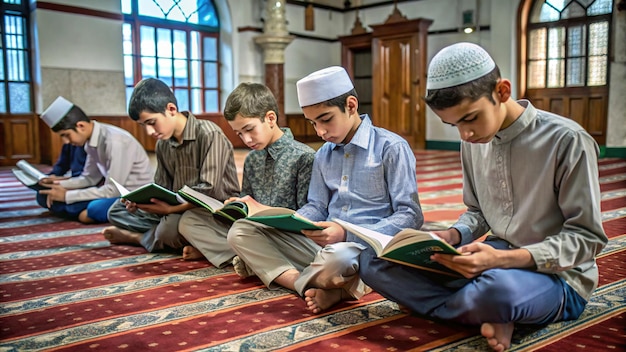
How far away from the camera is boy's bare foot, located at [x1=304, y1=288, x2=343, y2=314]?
1.88m

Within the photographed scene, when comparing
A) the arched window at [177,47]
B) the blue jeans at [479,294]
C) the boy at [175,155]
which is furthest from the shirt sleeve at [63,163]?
the arched window at [177,47]

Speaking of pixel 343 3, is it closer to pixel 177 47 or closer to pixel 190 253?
pixel 177 47

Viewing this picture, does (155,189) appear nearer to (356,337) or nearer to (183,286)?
(183,286)

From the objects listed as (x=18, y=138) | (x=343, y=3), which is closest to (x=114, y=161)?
(x=18, y=138)

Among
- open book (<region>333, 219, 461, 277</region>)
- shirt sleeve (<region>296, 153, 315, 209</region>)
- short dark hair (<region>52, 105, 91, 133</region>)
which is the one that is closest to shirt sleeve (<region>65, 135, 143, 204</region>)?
short dark hair (<region>52, 105, 91, 133</region>)

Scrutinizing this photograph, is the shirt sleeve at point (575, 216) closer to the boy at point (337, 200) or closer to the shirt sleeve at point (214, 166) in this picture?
the boy at point (337, 200)

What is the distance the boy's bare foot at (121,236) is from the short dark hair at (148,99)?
2.28ft

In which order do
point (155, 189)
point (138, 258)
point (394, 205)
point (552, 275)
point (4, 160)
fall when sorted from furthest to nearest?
1. point (4, 160)
2. point (138, 258)
3. point (155, 189)
4. point (394, 205)
5. point (552, 275)

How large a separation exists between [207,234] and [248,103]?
68 centimetres

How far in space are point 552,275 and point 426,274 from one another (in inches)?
13.1

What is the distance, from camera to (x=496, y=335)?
1460mm

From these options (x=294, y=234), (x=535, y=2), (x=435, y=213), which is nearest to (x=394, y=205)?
(x=294, y=234)

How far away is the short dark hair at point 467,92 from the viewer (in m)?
1.46

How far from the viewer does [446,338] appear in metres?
1.62
